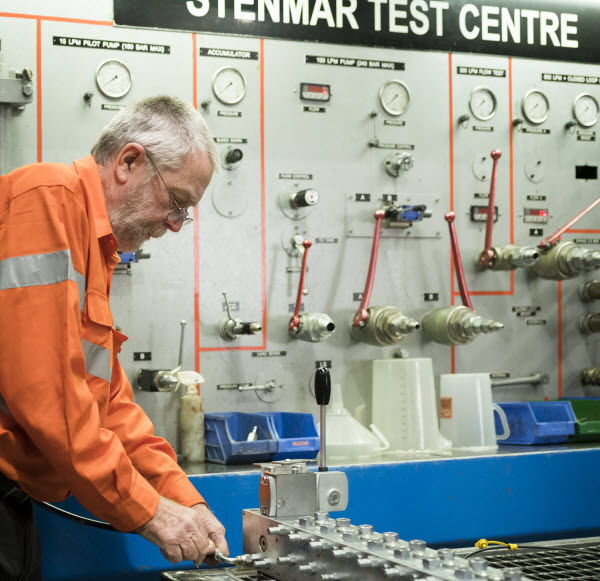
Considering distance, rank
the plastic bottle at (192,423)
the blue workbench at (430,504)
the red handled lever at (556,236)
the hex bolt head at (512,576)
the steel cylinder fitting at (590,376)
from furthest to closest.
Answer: the steel cylinder fitting at (590,376)
the red handled lever at (556,236)
the plastic bottle at (192,423)
the blue workbench at (430,504)
the hex bolt head at (512,576)

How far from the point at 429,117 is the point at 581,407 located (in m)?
1.29

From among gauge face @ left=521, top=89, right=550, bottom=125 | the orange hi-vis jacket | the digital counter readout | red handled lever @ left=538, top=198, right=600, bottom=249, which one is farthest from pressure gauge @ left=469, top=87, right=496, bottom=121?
the orange hi-vis jacket

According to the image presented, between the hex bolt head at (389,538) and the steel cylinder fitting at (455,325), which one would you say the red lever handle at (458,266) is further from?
the hex bolt head at (389,538)

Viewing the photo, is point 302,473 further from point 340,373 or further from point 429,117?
point 429,117

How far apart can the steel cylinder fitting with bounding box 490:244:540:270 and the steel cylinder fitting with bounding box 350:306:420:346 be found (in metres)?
0.49

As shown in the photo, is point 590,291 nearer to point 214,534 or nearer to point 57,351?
point 214,534

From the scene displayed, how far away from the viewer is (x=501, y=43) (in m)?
3.69

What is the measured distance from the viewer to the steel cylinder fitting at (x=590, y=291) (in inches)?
148

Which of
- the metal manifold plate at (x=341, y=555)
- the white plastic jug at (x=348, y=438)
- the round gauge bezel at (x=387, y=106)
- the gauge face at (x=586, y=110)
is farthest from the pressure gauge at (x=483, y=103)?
the metal manifold plate at (x=341, y=555)

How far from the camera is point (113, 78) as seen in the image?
313cm

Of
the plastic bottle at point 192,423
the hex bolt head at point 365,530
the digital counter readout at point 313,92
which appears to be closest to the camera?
the hex bolt head at point 365,530

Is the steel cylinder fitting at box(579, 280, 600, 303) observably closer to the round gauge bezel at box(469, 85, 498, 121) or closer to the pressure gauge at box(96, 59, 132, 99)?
the round gauge bezel at box(469, 85, 498, 121)

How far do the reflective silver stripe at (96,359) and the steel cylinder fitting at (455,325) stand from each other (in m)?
1.78

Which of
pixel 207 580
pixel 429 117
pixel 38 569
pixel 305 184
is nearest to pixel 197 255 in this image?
pixel 305 184
